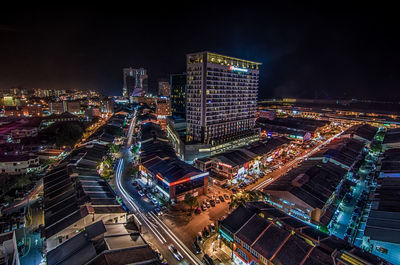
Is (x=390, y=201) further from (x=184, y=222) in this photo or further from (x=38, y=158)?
(x=38, y=158)

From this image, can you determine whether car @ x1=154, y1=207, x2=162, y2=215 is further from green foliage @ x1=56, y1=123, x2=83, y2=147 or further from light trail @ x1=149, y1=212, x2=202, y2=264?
green foliage @ x1=56, y1=123, x2=83, y2=147

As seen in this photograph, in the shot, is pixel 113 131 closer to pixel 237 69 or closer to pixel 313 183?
pixel 237 69

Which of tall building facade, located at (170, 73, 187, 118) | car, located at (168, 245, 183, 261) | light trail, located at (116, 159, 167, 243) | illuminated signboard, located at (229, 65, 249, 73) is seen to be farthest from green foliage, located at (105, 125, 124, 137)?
car, located at (168, 245, 183, 261)

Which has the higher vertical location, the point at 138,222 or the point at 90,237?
the point at 90,237

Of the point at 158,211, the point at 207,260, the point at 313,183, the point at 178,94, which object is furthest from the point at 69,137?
the point at 313,183

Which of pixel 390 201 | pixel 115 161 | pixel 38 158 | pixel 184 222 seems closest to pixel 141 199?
pixel 184 222

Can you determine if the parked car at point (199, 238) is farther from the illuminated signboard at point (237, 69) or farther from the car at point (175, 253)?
the illuminated signboard at point (237, 69)
